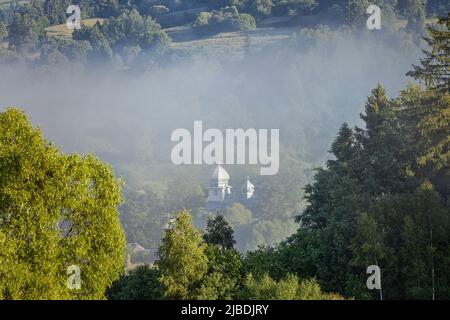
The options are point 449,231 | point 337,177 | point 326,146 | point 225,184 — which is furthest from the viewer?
point 326,146

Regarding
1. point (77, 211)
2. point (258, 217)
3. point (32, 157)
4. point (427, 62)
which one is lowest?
point (258, 217)

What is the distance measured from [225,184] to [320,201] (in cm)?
11269

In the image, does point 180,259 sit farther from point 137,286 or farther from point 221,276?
point 137,286

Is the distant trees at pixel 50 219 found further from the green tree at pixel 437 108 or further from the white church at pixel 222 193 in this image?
the white church at pixel 222 193

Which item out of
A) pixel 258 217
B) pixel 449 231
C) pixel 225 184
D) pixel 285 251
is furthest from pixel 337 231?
pixel 225 184

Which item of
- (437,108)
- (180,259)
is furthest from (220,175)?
(180,259)

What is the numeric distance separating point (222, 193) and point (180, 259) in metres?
129

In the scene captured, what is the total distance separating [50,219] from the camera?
86.6ft

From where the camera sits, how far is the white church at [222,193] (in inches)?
6127

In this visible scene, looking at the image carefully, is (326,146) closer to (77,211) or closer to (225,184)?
(225,184)

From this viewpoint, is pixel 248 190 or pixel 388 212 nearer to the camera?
pixel 388 212

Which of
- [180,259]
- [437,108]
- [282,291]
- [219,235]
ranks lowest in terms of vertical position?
[282,291]

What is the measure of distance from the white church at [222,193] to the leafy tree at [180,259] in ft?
392

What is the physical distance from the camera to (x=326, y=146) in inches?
7840
